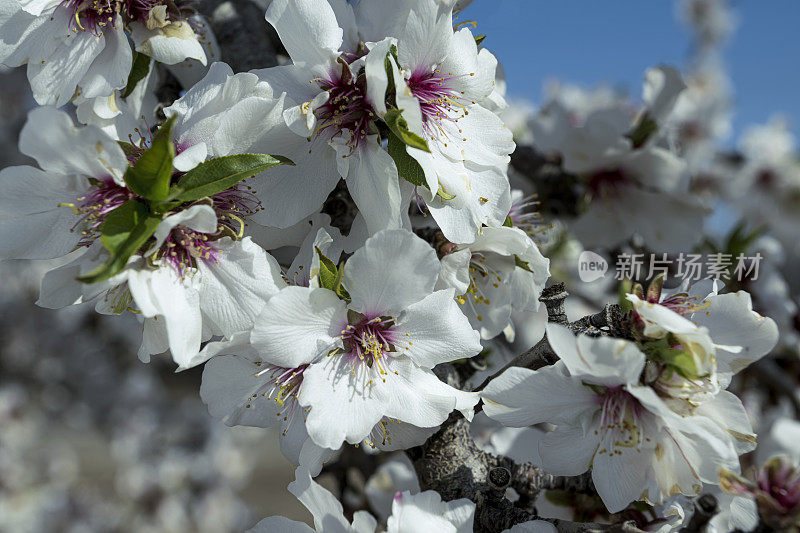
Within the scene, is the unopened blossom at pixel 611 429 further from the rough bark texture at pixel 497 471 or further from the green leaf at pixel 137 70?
the green leaf at pixel 137 70

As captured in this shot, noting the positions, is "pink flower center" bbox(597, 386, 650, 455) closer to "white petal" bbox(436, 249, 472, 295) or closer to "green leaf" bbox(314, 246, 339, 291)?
"white petal" bbox(436, 249, 472, 295)

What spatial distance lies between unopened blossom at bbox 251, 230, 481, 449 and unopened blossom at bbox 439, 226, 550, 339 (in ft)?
0.28

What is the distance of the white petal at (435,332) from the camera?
0.66 metres

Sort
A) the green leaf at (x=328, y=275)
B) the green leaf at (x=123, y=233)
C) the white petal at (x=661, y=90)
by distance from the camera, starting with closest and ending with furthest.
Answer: the green leaf at (x=123, y=233) < the green leaf at (x=328, y=275) < the white petal at (x=661, y=90)

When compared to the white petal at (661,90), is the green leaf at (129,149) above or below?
above

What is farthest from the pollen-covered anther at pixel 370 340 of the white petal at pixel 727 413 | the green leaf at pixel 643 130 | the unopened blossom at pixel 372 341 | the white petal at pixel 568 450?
the green leaf at pixel 643 130

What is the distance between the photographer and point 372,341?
66cm

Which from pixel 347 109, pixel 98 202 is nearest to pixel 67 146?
pixel 98 202

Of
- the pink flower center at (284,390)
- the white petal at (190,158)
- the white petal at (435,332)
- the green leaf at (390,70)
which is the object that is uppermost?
the green leaf at (390,70)

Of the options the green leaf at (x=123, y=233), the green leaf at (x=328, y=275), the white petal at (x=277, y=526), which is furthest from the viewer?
the white petal at (x=277, y=526)

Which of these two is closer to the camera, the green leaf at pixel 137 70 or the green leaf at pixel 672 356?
the green leaf at pixel 672 356

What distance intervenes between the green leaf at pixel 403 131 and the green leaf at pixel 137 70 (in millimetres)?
364

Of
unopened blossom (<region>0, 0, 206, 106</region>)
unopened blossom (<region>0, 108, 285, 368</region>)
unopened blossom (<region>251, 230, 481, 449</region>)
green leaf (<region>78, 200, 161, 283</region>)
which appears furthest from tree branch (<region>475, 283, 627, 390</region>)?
unopened blossom (<region>0, 0, 206, 106</region>)

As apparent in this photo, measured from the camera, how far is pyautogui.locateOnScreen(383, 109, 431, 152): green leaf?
597mm
